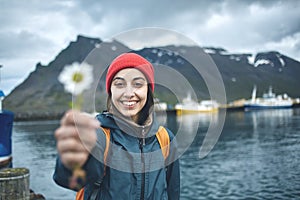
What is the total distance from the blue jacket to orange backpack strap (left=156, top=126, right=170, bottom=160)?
1.5 inches

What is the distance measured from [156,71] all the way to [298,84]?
625 ft

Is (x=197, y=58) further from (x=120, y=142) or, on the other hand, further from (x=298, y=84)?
(x=298, y=84)

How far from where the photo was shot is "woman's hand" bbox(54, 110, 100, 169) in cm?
Result: 113

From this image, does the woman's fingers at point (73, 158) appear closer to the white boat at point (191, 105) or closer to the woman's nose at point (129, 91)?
the woman's nose at point (129, 91)

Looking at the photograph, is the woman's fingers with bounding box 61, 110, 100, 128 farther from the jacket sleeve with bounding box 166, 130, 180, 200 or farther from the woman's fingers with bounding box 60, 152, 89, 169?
the jacket sleeve with bounding box 166, 130, 180, 200

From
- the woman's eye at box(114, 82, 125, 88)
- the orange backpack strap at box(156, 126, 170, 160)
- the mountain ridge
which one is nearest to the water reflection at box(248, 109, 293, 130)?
the mountain ridge

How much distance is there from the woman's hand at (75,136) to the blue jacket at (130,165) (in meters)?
0.56

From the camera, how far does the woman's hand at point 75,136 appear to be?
1.13 meters

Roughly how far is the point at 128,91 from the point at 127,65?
0.17m

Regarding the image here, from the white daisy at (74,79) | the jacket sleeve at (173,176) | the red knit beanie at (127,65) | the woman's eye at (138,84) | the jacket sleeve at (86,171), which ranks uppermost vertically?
the red knit beanie at (127,65)

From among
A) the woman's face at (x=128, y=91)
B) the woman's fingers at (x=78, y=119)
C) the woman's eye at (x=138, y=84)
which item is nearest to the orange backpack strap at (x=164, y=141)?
the woman's face at (x=128, y=91)

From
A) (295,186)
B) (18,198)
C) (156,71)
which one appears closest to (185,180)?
(295,186)

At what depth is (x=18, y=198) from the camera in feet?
25.1

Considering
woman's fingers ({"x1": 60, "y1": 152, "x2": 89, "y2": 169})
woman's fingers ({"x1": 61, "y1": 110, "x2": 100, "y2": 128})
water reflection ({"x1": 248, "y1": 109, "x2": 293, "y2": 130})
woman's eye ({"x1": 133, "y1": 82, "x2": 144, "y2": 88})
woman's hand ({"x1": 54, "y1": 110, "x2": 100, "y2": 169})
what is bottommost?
water reflection ({"x1": 248, "y1": 109, "x2": 293, "y2": 130})
